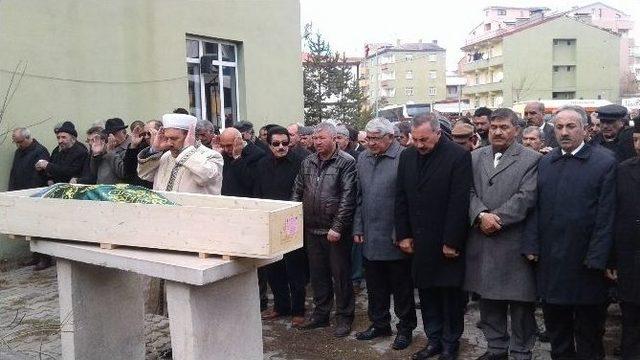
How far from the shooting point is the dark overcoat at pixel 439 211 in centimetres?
462

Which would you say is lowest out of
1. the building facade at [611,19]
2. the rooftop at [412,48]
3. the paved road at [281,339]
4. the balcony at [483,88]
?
the paved road at [281,339]

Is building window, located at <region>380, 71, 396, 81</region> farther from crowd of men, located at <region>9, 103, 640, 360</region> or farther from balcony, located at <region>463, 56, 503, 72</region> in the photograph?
crowd of men, located at <region>9, 103, 640, 360</region>

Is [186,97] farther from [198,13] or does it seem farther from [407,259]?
[407,259]

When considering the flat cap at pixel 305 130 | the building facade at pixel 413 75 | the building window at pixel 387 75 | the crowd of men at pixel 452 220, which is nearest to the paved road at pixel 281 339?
the crowd of men at pixel 452 220

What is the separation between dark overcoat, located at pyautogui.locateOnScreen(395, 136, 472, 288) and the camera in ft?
15.2

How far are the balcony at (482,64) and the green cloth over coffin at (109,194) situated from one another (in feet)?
208

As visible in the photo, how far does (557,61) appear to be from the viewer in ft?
205

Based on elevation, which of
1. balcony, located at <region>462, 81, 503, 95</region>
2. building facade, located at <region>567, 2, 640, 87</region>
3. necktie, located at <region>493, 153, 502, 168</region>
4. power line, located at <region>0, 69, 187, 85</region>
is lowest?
necktie, located at <region>493, 153, 502, 168</region>

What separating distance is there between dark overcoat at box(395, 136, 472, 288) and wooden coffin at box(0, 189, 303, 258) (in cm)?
139

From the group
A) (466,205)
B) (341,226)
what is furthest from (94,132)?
(466,205)

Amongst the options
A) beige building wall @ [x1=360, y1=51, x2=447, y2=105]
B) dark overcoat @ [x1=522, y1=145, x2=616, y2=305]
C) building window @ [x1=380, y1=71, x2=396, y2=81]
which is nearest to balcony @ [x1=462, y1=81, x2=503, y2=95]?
beige building wall @ [x1=360, y1=51, x2=447, y2=105]

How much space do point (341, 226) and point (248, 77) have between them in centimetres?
732

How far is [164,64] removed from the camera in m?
10.3

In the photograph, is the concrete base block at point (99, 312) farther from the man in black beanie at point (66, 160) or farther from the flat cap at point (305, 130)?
the flat cap at point (305, 130)
